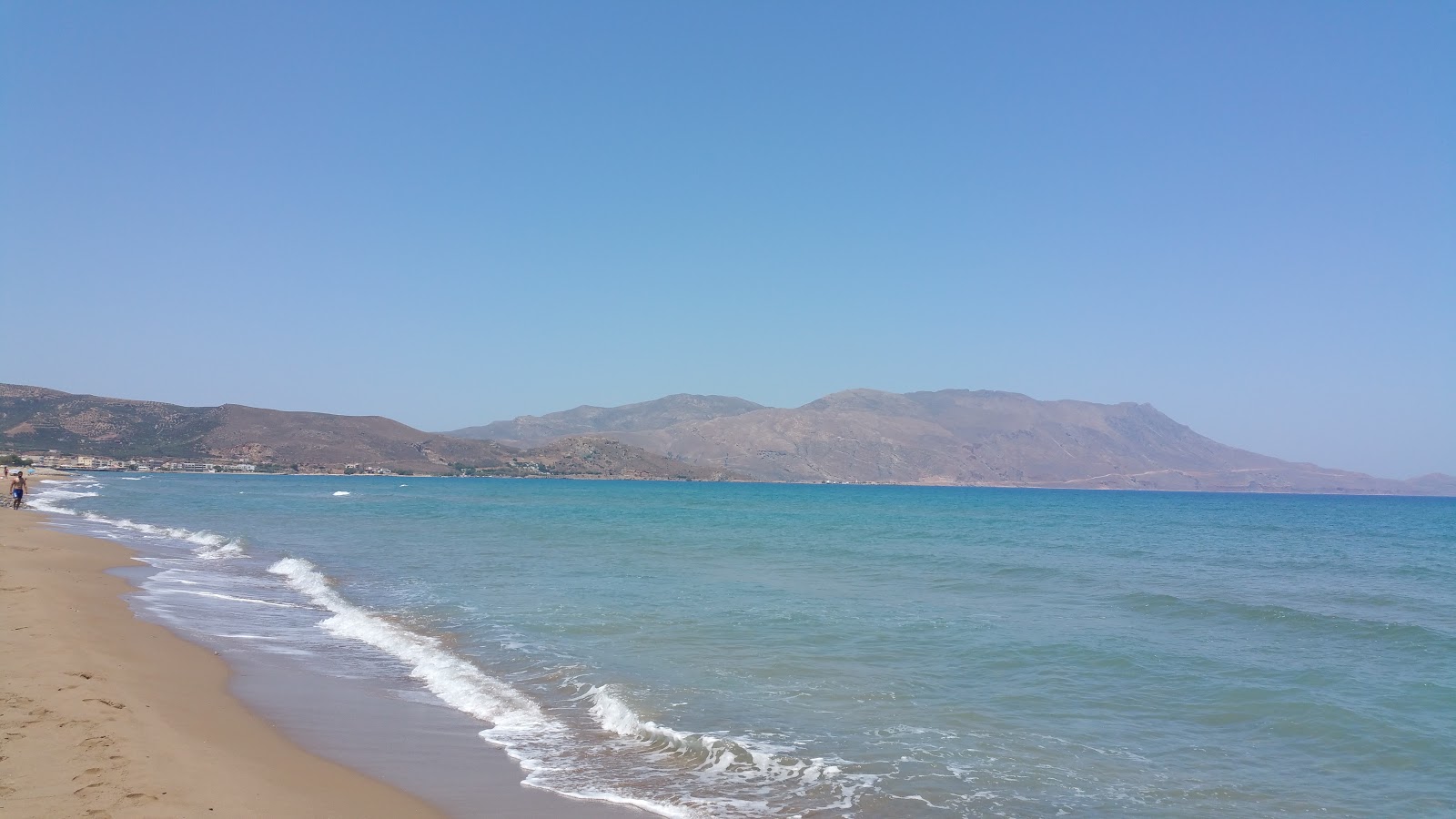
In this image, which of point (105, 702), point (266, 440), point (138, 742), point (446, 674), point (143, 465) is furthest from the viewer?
point (266, 440)

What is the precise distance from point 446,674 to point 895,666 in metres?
6.15

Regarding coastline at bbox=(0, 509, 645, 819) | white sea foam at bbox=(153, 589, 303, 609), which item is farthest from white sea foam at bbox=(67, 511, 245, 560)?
coastline at bbox=(0, 509, 645, 819)

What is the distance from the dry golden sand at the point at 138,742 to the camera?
659cm

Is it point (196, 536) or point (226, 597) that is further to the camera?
point (196, 536)

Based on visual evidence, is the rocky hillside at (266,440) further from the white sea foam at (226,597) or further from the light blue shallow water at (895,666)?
the white sea foam at (226,597)

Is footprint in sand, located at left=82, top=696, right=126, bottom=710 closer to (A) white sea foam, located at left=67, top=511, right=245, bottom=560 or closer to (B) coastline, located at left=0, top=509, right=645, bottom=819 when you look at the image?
(B) coastline, located at left=0, top=509, right=645, bottom=819

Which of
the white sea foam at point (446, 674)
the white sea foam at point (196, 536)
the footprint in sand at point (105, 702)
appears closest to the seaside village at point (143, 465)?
the white sea foam at point (196, 536)

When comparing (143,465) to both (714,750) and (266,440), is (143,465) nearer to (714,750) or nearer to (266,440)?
(266,440)

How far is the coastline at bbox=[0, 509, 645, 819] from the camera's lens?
6.64m

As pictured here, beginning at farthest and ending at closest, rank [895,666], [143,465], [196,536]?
1. [143,465]
2. [196,536]
3. [895,666]

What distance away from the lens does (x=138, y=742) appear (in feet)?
26.1

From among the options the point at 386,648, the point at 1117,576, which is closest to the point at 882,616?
the point at 386,648

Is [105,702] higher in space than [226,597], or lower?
higher

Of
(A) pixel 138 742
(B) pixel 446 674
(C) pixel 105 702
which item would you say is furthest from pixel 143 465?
(A) pixel 138 742
